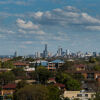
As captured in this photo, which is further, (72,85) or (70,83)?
(70,83)

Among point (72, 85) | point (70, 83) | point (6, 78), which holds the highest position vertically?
point (6, 78)

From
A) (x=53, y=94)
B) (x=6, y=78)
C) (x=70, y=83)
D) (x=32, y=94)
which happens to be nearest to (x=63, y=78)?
(x=70, y=83)

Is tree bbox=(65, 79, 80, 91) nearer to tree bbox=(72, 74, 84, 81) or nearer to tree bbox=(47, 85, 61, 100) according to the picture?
tree bbox=(72, 74, 84, 81)

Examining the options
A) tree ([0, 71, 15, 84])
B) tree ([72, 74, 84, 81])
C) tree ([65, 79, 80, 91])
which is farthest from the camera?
tree ([72, 74, 84, 81])

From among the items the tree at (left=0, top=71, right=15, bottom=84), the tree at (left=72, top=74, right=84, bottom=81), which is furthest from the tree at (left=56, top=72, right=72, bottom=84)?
the tree at (left=0, top=71, right=15, bottom=84)

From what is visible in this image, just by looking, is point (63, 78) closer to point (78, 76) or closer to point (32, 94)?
point (78, 76)

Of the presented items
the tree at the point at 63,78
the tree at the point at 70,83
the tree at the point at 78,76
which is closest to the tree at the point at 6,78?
→ the tree at the point at 63,78

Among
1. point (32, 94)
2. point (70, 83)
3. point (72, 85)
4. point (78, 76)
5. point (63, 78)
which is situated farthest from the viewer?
point (78, 76)

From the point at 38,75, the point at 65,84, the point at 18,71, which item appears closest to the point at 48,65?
the point at 18,71

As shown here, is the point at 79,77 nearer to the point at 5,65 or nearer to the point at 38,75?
the point at 38,75

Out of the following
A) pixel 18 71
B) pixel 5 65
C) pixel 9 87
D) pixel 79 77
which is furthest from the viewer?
pixel 5 65

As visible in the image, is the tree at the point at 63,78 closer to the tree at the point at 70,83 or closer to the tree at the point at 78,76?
the tree at the point at 70,83
